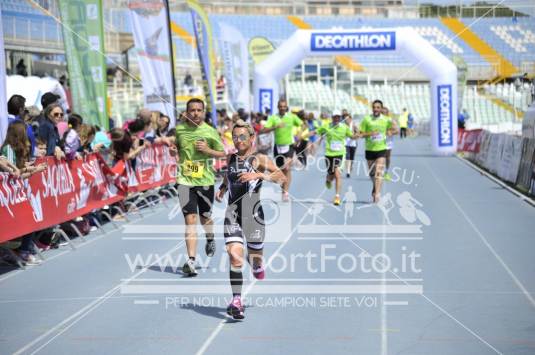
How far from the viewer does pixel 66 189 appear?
1216 centimetres

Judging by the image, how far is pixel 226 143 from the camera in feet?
76.3

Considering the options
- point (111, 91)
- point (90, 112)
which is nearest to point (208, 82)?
point (90, 112)

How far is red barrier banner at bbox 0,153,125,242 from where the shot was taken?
391 inches

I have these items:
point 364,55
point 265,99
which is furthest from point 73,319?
point 364,55

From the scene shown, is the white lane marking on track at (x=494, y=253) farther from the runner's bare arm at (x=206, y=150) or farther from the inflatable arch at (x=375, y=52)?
the inflatable arch at (x=375, y=52)

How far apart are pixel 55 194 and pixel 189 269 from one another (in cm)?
296

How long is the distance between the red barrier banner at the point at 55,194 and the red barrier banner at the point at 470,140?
63.3 feet

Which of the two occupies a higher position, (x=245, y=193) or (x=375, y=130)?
(x=245, y=193)

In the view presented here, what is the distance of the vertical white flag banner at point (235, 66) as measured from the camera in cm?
3259

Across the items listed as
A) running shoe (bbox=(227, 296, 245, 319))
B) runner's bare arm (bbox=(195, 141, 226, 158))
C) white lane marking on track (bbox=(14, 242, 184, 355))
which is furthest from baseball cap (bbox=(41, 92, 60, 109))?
running shoe (bbox=(227, 296, 245, 319))

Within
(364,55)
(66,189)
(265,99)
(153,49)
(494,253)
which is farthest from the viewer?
(364,55)

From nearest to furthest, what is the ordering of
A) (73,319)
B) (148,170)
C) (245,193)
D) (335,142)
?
(73,319) → (245,193) → (148,170) → (335,142)

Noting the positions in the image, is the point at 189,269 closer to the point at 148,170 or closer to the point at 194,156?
the point at 194,156

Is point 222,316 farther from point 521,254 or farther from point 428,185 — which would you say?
point 428,185
